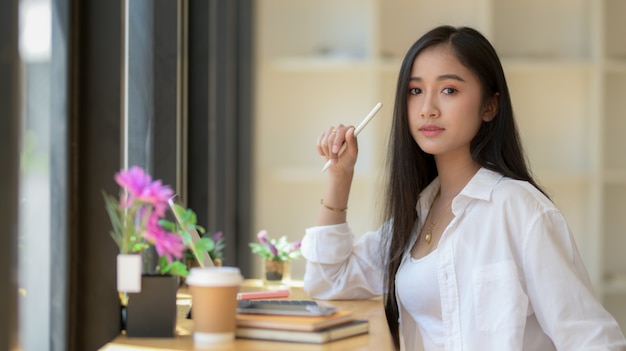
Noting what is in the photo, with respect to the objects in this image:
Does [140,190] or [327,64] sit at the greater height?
[327,64]

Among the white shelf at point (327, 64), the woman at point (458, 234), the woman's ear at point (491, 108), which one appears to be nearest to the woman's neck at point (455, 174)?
the woman at point (458, 234)

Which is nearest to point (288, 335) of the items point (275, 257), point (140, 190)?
point (140, 190)

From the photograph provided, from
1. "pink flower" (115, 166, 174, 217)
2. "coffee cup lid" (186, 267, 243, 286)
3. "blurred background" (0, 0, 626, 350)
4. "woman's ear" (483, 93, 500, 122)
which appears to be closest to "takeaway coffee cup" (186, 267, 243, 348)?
"coffee cup lid" (186, 267, 243, 286)

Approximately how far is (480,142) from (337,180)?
1.13ft

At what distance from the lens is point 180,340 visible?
1.31 m

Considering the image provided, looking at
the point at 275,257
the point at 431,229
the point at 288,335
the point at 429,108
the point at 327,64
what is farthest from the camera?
the point at 327,64

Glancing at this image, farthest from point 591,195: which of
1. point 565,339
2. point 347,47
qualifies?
point 565,339

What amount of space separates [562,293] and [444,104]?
1.65 ft

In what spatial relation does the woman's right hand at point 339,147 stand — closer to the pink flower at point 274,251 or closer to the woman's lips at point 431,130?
the woman's lips at point 431,130

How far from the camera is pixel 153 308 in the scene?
1.30m

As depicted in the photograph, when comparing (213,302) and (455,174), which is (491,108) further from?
(213,302)

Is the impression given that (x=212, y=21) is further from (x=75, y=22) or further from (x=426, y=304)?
(x=75, y=22)

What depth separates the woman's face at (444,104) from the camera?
2.03 m

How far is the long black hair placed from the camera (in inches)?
80.9
